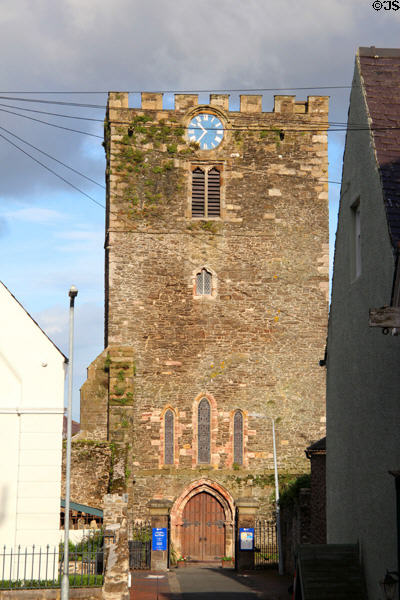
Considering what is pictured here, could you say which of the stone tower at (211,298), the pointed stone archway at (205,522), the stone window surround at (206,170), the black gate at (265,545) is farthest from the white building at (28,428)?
the stone window surround at (206,170)

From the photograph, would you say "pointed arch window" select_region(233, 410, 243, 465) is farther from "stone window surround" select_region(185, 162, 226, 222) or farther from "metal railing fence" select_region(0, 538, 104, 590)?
"metal railing fence" select_region(0, 538, 104, 590)

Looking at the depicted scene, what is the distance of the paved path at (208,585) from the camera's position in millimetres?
23297

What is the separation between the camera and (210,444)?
35469 millimetres

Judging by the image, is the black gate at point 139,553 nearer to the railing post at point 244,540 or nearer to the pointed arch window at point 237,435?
the railing post at point 244,540

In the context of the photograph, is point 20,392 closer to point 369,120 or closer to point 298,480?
point 369,120

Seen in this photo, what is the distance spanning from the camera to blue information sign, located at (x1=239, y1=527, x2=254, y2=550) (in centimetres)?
3098

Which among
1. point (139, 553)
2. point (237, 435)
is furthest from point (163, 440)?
point (139, 553)

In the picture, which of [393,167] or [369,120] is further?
[369,120]

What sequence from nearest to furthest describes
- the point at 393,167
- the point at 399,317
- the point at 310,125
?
the point at 399,317
the point at 393,167
the point at 310,125

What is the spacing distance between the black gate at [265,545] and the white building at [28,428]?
41.7 ft

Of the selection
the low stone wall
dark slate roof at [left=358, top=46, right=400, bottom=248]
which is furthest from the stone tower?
dark slate roof at [left=358, top=46, right=400, bottom=248]

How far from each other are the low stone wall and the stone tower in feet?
47.2

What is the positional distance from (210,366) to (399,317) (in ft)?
77.6

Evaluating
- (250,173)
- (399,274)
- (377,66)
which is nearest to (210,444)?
(250,173)
